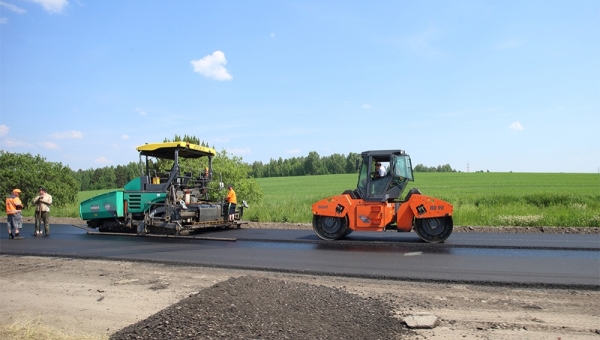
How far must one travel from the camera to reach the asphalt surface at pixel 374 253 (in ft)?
23.1

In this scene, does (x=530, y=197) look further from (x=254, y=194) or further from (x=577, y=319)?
(x=577, y=319)

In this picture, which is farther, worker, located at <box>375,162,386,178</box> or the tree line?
the tree line

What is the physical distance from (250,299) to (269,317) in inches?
19.7

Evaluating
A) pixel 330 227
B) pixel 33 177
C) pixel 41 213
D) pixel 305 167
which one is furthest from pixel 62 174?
pixel 305 167

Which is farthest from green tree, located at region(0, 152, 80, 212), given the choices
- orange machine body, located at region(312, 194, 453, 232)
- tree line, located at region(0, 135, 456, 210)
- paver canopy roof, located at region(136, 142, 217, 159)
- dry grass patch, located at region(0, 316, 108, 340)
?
dry grass patch, located at region(0, 316, 108, 340)

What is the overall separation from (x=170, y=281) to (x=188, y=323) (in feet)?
9.31

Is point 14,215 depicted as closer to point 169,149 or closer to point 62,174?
point 169,149

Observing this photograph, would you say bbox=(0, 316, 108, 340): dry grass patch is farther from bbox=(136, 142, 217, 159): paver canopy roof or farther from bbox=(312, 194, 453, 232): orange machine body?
bbox=(136, 142, 217, 159): paver canopy roof

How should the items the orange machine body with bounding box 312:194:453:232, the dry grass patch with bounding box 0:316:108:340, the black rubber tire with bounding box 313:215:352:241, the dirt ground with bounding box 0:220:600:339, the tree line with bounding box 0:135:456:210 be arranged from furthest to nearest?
the tree line with bounding box 0:135:456:210, the black rubber tire with bounding box 313:215:352:241, the orange machine body with bounding box 312:194:453:232, the dirt ground with bounding box 0:220:600:339, the dry grass patch with bounding box 0:316:108:340

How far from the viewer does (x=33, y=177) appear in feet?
91.6

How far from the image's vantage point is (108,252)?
981 centimetres

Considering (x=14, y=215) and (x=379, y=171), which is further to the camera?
(x=14, y=215)

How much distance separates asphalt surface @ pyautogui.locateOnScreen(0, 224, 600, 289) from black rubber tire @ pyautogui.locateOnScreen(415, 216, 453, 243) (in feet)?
0.77

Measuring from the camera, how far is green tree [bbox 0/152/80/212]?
27406 millimetres
